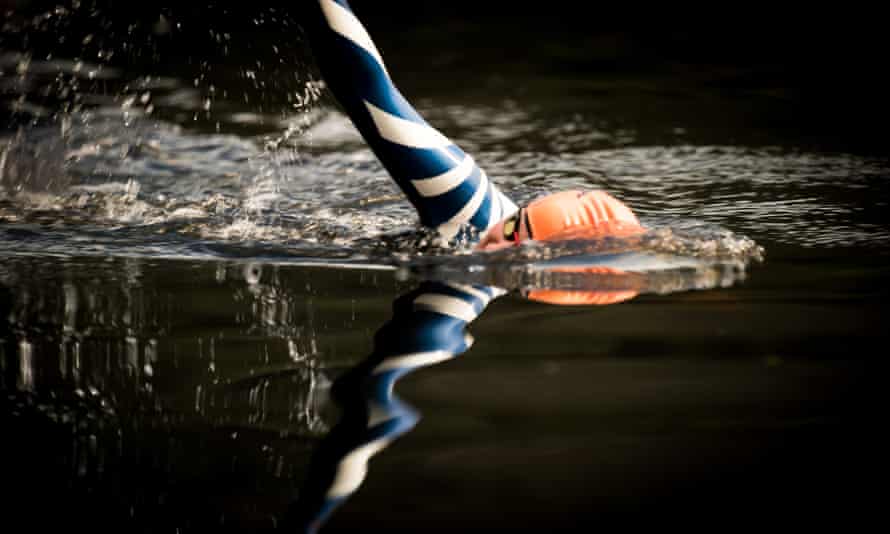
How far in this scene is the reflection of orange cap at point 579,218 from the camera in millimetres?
2594

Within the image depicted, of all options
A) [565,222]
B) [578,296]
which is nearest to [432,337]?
[578,296]

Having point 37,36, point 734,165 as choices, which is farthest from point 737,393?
point 37,36

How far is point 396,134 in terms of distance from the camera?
2.65 m

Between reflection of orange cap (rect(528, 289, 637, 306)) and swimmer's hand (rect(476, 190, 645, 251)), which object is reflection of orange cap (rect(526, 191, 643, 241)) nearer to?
swimmer's hand (rect(476, 190, 645, 251))

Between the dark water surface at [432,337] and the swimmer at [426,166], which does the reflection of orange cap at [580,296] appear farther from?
the swimmer at [426,166]

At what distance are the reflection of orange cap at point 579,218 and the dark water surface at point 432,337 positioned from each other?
8 cm

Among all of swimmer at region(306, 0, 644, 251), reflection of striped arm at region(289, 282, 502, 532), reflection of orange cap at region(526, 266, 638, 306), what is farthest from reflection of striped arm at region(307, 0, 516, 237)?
reflection of orange cap at region(526, 266, 638, 306)

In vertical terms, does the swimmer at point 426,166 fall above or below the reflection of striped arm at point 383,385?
A: above

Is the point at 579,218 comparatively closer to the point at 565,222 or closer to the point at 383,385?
the point at 565,222

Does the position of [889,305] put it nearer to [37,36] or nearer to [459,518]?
[459,518]

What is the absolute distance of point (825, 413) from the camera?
1592mm

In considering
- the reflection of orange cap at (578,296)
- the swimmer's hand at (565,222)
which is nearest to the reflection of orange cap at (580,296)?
the reflection of orange cap at (578,296)

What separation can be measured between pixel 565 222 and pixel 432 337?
28.9 inches

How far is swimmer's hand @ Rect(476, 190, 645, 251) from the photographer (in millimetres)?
2596
